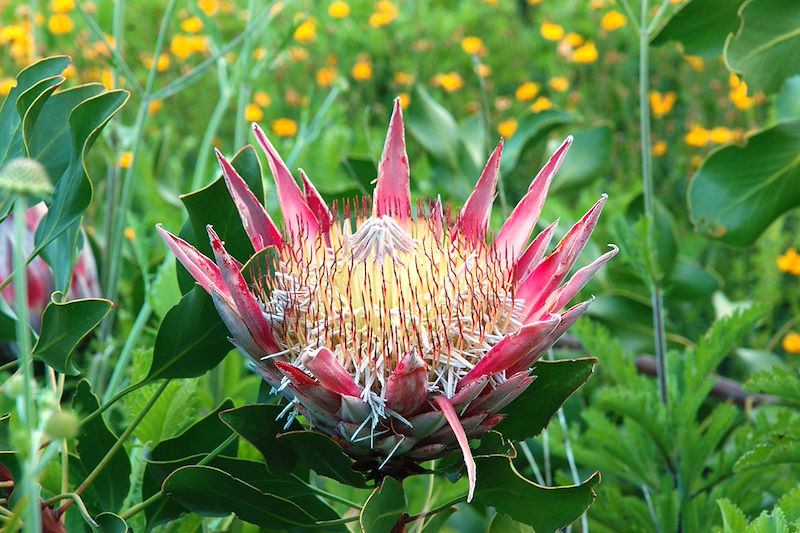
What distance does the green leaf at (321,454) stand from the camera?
35.0 inches

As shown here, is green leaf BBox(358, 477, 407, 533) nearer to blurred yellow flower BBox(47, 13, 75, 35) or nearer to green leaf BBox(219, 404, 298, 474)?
green leaf BBox(219, 404, 298, 474)

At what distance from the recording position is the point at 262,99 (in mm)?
4102

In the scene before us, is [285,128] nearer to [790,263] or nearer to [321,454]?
[790,263]

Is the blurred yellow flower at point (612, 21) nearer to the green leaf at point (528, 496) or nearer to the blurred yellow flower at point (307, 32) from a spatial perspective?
the blurred yellow flower at point (307, 32)

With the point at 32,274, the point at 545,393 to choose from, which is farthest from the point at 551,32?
the point at 545,393

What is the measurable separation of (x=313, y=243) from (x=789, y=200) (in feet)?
3.10

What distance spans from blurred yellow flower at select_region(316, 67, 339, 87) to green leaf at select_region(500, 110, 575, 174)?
6.99 feet

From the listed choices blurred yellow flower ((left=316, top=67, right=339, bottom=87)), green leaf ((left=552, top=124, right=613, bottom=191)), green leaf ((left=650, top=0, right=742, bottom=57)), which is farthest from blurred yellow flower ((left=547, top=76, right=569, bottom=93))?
green leaf ((left=650, top=0, right=742, bottom=57))

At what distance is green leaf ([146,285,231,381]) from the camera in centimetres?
99

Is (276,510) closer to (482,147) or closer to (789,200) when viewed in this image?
(789,200)

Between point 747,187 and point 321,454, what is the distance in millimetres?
984

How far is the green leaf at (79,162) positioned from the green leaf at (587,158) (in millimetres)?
1356

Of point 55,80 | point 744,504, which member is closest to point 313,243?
point 55,80

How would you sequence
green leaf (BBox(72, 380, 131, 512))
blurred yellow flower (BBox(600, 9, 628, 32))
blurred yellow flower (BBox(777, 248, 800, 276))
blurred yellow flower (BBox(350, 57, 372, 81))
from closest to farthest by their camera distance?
green leaf (BBox(72, 380, 131, 512))
blurred yellow flower (BBox(777, 248, 800, 276))
blurred yellow flower (BBox(350, 57, 372, 81))
blurred yellow flower (BBox(600, 9, 628, 32))
